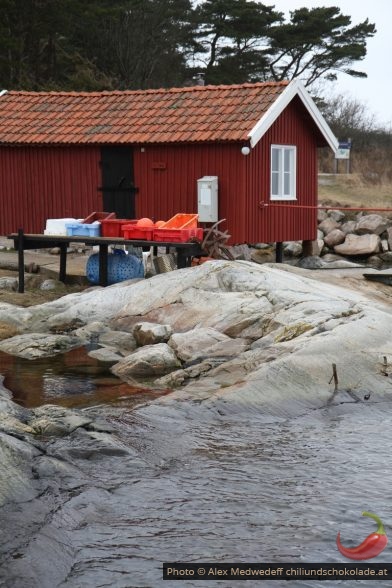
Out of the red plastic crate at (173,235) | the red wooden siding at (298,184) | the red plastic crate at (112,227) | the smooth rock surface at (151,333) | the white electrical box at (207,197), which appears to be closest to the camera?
the smooth rock surface at (151,333)

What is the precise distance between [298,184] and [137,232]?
5237mm

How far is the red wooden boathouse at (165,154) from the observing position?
61.4 feet

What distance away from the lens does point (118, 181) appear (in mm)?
20094

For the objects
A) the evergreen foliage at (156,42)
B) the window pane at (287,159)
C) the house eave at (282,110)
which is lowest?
the window pane at (287,159)

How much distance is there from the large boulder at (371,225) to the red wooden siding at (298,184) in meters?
7.24

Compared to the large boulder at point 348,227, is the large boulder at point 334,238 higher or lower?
lower

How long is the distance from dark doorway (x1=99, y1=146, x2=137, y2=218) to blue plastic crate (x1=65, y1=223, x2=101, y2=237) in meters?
2.49

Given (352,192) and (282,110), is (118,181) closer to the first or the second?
(282,110)

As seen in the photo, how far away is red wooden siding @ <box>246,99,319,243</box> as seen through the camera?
18984 mm

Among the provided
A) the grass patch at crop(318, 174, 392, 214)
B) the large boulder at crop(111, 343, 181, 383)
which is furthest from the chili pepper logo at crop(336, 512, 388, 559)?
the grass patch at crop(318, 174, 392, 214)

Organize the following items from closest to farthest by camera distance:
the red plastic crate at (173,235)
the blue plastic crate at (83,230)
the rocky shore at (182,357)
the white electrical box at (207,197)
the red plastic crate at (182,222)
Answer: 1. the rocky shore at (182,357)
2. the red plastic crate at (173,235)
3. the red plastic crate at (182,222)
4. the blue plastic crate at (83,230)
5. the white electrical box at (207,197)

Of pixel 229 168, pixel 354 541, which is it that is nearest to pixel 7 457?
pixel 354 541

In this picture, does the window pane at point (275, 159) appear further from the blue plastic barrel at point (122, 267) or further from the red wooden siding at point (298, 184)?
the blue plastic barrel at point (122, 267)

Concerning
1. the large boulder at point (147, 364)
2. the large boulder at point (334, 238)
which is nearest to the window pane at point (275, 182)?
the large boulder at point (147, 364)
